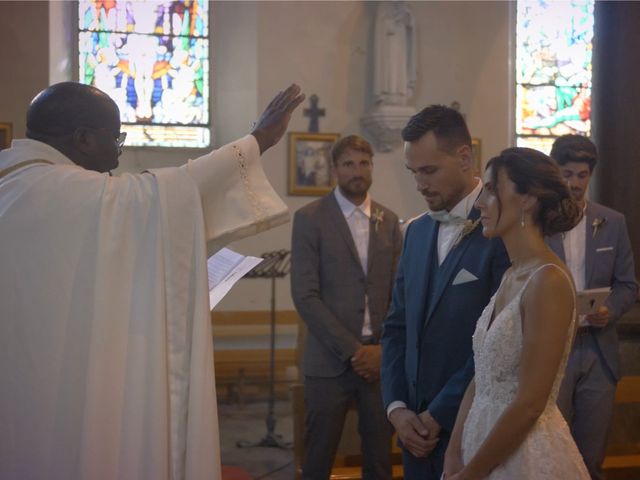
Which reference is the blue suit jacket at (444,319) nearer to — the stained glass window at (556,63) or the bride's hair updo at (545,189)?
the bride's hair updo at (545,189)

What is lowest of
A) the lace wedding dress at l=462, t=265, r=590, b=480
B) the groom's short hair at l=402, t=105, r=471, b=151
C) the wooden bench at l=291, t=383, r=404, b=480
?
the wooden bench at l=291, t=383, r=404, b=480

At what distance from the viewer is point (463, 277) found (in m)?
2.66

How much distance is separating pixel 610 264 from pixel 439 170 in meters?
1.63

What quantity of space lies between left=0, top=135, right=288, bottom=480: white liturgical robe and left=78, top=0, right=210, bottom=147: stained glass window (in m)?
6.83

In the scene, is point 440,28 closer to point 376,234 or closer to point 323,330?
point 376,234

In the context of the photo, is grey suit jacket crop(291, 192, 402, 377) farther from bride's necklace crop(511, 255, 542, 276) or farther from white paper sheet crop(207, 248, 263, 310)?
bride's necklace crop(511, 255, 542, 276)

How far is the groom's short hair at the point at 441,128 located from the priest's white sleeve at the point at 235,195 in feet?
2.19

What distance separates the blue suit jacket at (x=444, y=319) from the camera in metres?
2.65

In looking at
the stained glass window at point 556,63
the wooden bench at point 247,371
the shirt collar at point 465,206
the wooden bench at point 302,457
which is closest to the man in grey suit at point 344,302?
the wooden bench at point 302,457

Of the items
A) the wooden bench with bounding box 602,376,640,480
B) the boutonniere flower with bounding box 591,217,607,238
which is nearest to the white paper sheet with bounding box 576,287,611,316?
the boutonniere flower with bounding box 591,217,607,238

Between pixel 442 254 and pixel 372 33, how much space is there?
6.16m

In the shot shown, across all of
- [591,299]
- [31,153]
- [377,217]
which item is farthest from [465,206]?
[377,217]

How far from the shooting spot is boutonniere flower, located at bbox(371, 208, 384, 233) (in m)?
4.47

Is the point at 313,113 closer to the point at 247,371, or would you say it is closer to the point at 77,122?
the point at 247,371
